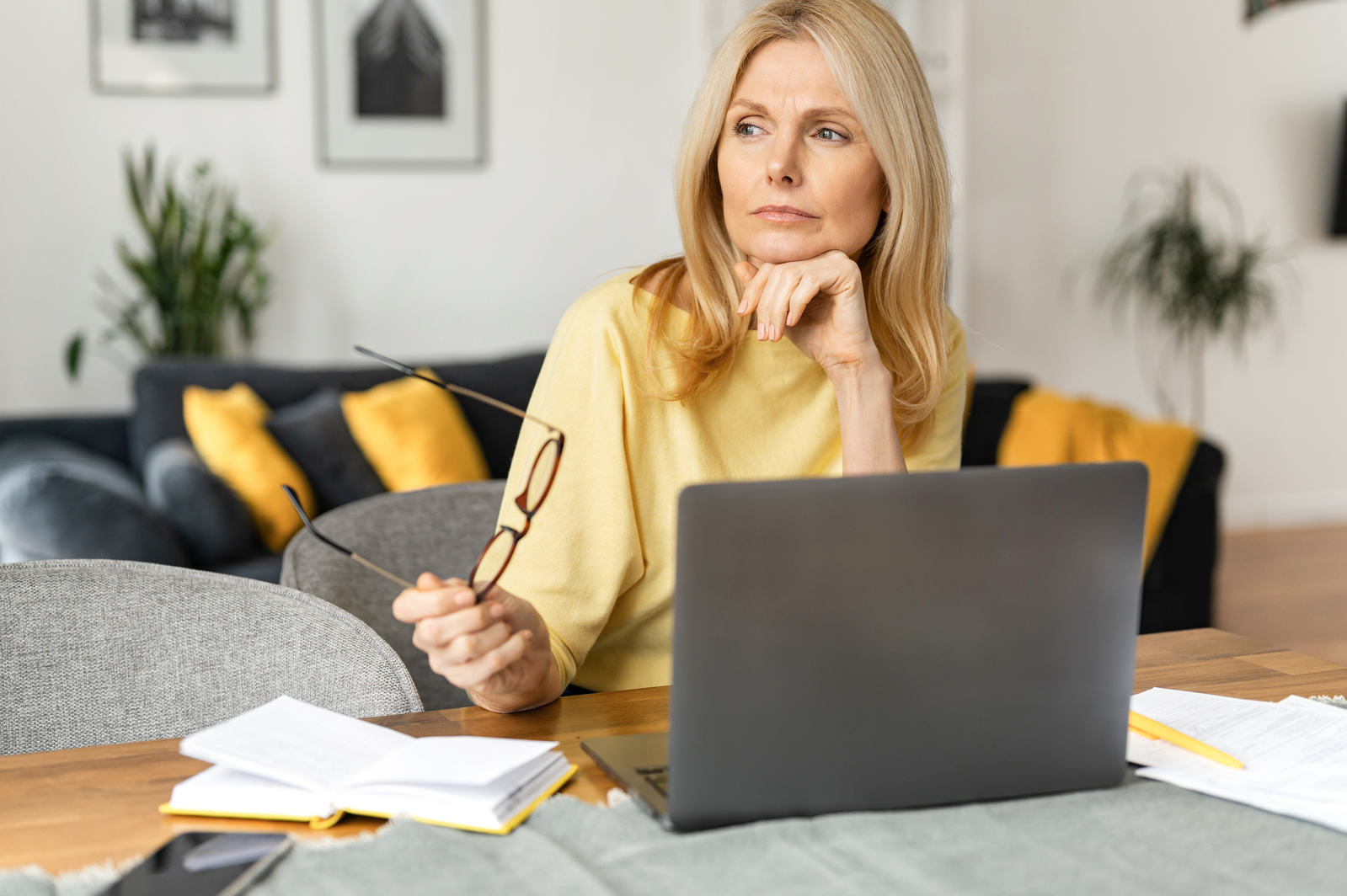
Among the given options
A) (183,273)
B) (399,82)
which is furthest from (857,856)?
(399,82)

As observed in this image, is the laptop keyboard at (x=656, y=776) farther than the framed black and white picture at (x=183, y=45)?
No

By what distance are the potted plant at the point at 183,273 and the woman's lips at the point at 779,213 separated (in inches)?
112

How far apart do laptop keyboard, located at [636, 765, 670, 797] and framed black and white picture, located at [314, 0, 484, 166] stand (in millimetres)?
3627

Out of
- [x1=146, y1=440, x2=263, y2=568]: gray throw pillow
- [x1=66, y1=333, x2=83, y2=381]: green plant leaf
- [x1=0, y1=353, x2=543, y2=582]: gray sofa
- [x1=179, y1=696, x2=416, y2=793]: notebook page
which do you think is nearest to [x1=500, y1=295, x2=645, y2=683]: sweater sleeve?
[x1=179, y1=696, x2=416, y2=793]: notebook page

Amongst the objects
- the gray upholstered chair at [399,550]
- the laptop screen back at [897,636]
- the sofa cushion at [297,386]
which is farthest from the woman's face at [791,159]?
the sofa cushion at [297,386]

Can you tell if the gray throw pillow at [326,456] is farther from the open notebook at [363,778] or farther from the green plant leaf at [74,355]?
the open notebook at [363,778]

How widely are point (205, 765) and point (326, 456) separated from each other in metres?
2.37

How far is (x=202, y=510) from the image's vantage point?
9.09ft

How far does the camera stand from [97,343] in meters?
3.82

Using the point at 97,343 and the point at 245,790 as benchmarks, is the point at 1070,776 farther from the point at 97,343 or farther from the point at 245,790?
the point at 97,343

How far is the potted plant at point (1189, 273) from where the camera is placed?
15.6 ft

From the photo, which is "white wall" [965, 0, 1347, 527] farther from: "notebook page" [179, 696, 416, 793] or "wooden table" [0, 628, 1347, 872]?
"notebook page" [179, 696, 416, 793]

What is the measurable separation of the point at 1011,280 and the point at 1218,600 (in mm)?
1564

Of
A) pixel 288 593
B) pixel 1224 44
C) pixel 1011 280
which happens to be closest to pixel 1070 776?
pixel 288 593
